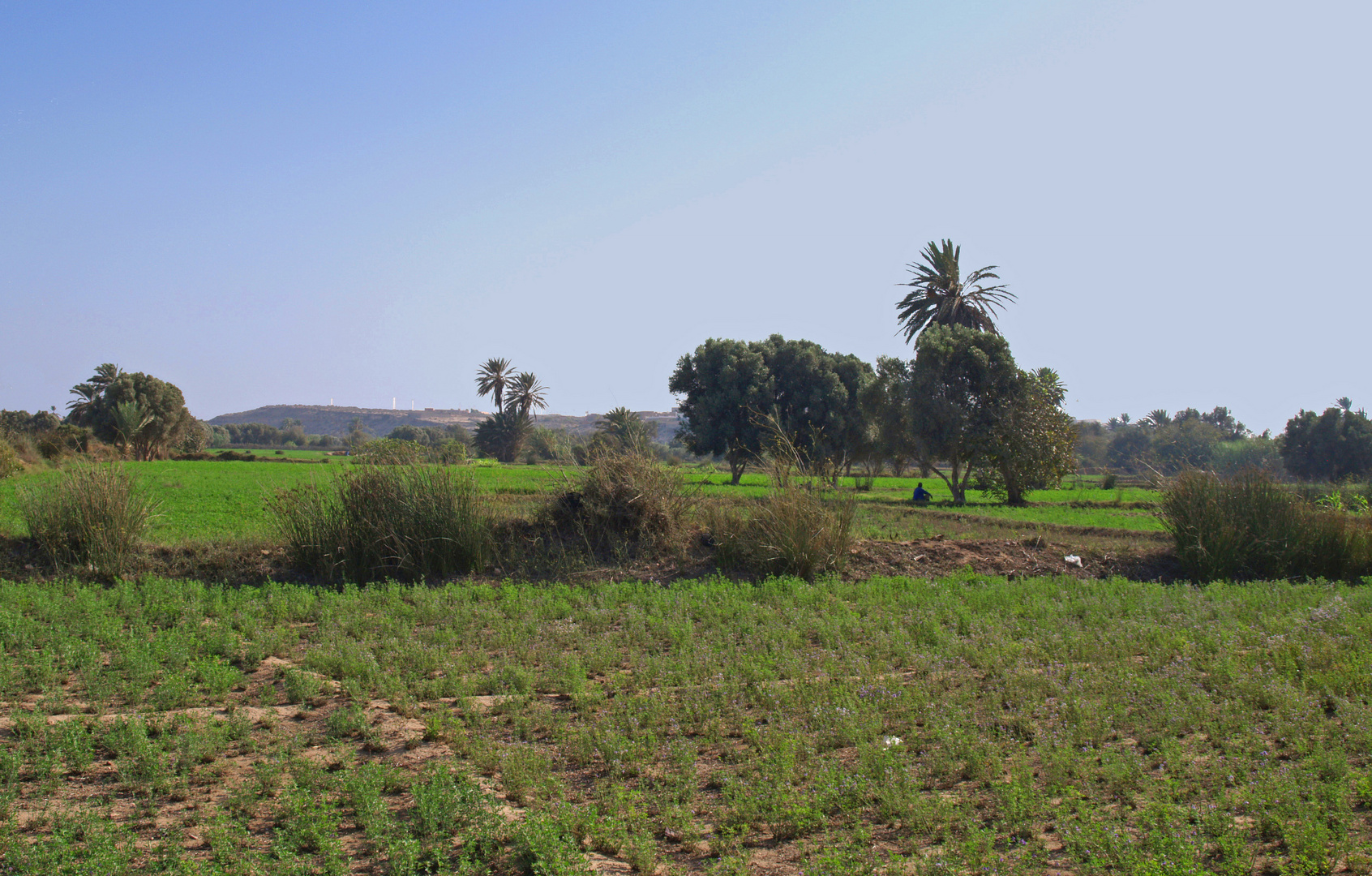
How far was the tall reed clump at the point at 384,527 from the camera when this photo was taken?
11.1 metres

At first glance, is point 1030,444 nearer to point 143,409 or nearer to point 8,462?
point 8,462

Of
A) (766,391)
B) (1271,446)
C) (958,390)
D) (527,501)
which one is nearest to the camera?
(527,501)

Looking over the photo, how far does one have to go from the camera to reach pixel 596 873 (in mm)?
3391

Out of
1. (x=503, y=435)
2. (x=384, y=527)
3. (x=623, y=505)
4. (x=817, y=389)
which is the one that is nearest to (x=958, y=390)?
(x=817, y=389)

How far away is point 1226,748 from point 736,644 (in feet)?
12.3

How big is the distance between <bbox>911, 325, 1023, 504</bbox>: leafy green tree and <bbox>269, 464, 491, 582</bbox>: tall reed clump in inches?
1087

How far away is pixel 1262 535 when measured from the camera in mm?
12461

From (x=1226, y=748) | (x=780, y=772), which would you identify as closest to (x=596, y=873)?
(x=780, y=772)

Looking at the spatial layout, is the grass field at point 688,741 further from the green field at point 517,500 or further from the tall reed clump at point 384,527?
the green field at point 517,500

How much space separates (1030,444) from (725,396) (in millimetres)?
18255

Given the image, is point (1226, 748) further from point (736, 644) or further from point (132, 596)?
point (132, 596)

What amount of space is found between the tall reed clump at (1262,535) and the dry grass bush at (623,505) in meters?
8.20

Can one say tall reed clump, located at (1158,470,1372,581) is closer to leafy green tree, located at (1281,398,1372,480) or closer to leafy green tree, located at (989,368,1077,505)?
leafy green tree, located at (989,368,1077,505)

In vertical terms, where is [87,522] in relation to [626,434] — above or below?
below
